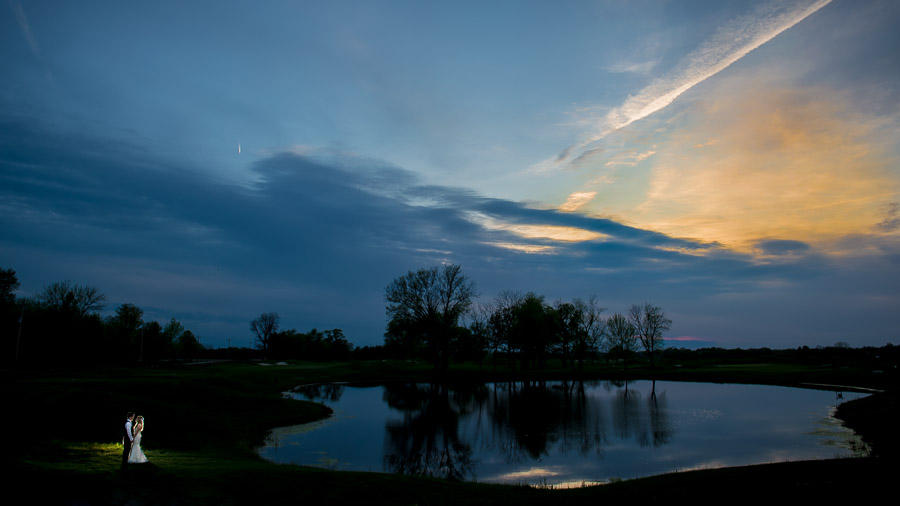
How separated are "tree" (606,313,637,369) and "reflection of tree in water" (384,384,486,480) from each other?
247 feet

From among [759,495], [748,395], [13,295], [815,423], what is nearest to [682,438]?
[815,423]

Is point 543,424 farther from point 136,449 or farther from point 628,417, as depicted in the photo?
point 136,449

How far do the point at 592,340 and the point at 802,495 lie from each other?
10387cm

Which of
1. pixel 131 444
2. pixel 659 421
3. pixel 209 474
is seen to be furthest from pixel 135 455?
pixel 659 421

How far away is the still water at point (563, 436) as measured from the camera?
82.3ft

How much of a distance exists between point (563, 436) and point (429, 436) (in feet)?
33.1

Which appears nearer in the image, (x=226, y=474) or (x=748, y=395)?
(x=226, y=474)

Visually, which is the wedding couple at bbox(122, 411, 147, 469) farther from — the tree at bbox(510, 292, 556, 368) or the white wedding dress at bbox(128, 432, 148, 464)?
the tree at bbox(510, 292, 556, 368)

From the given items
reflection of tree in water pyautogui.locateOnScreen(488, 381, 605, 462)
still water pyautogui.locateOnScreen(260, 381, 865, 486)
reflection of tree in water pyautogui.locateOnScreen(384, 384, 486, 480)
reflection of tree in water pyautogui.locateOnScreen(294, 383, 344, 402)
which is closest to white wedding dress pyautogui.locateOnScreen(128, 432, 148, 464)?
still water pyautogui.locateOnScreen(260, 381, 865, 486)

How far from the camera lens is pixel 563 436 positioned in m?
33.2

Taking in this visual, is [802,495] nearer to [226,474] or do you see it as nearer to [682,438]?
[226,474]

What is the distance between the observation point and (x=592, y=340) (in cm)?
11225

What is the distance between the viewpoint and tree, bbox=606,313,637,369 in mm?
124750

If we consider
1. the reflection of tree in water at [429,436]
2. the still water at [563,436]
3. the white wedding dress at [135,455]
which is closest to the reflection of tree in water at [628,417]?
the still water at [563,436]
